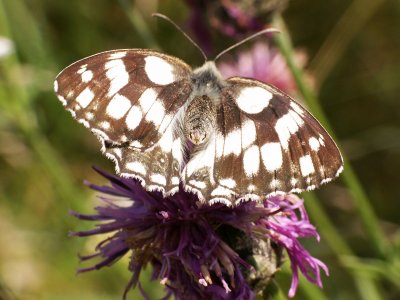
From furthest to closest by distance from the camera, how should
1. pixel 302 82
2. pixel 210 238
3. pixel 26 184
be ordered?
pixel 26 184 → pixel 302 82 → pixel 210 238

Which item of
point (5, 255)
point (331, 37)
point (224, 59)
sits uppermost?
point (331, 37)

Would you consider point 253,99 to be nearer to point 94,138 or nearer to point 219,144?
point 219,144

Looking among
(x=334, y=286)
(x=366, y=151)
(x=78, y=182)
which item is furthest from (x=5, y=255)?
(x=366, y=151)

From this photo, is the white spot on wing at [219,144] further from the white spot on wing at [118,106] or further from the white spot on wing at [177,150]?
the white spot on wing at [118,106]

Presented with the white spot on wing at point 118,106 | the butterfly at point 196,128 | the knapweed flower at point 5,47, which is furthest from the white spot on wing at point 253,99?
the knapweed flower at point 5,47

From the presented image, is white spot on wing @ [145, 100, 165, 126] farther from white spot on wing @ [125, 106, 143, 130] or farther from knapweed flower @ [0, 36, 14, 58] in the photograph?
knapweed flower @ [0, 36, 14, 58]

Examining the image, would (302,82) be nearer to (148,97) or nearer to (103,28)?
(148,97)

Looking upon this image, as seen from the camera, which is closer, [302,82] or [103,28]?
[302,82]
